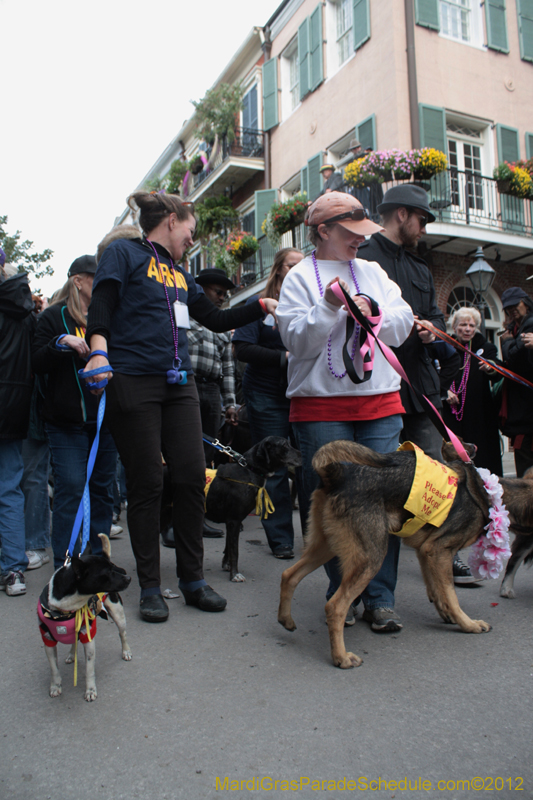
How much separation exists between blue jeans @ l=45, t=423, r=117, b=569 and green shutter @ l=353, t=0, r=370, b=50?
13766 millimetres

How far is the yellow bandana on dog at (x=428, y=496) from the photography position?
2.83 meters

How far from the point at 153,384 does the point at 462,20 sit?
15766mm

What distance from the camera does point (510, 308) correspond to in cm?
567

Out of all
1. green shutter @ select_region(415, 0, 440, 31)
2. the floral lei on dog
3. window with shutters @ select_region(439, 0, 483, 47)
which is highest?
window with shutters @ select_region(439, 0, 483, 47)

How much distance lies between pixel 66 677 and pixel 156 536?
899 millimetres

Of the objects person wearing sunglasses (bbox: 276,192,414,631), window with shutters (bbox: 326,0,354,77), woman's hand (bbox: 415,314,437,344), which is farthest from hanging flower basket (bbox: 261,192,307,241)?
person wearing sunglasses (bbox: 276,192,414,631)

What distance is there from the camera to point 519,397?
534cm

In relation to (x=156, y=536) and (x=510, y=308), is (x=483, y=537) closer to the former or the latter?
(x=156, y=536)

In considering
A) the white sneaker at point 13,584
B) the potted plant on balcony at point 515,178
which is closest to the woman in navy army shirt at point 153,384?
the white sneaker at point 13,584

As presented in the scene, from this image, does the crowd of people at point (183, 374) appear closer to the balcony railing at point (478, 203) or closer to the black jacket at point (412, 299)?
the black jacket at point (412, 299)

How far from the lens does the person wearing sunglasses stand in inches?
117

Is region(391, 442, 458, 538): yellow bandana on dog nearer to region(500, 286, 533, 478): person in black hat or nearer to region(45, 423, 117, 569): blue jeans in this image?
region(45, 423, 117, 569): blue jeans

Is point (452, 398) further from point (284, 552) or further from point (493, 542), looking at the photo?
point (493, 542)

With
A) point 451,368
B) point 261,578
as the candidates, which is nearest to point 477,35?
point 451,368
